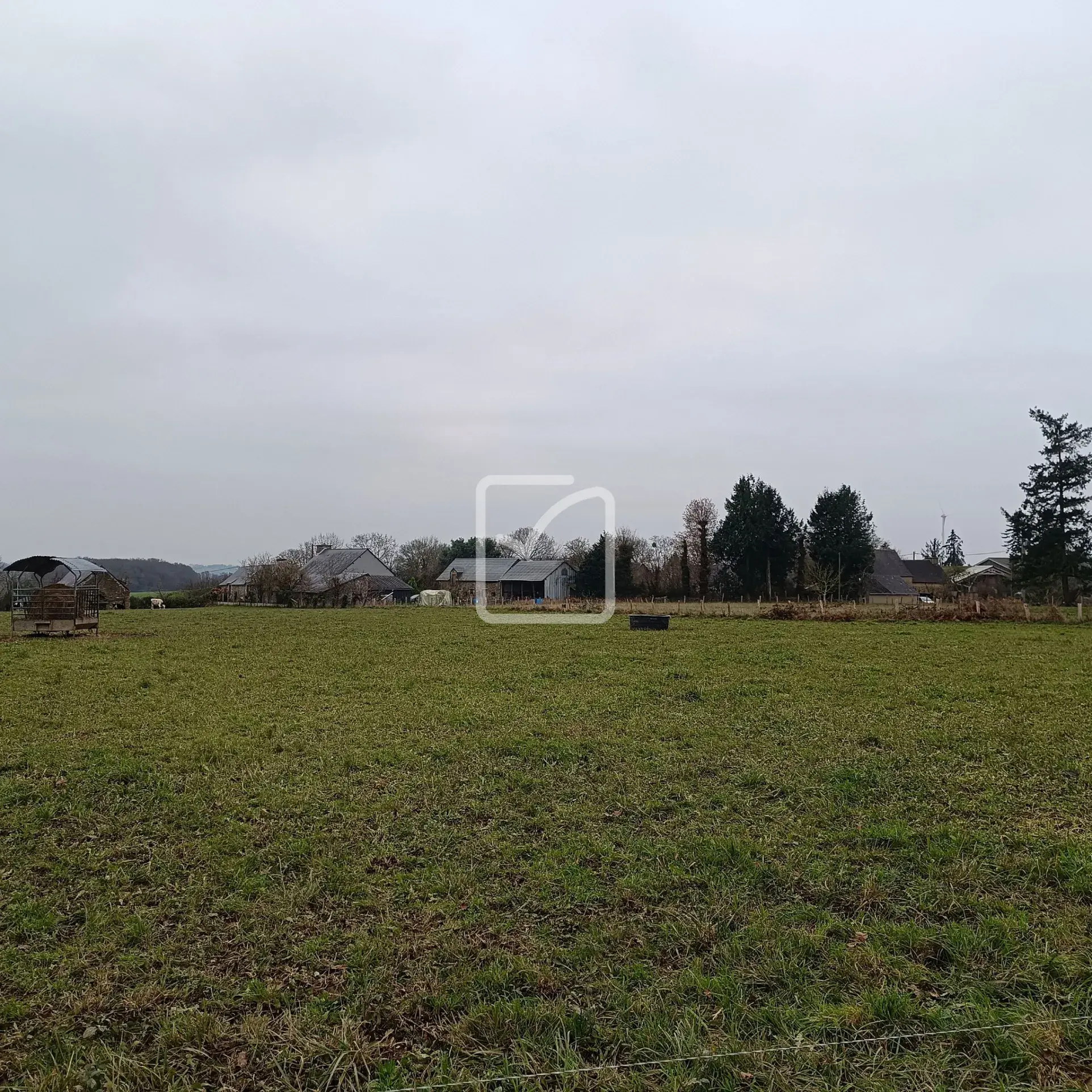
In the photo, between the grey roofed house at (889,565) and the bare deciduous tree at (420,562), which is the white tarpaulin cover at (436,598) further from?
the grey roofed house at (889,565)

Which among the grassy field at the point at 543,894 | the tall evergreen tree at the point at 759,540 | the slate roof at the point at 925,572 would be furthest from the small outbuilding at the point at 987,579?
the grassy field at the point at 543,894

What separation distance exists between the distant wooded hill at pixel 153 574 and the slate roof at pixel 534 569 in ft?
→ 82.1

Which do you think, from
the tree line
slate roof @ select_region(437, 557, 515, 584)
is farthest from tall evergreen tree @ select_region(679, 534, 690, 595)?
slate roof @ select_region(437, 557, 515, 584)

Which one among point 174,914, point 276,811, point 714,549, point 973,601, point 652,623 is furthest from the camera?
point 714,549

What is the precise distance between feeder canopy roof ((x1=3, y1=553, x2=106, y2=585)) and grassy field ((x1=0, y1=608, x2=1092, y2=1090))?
22.3 metres

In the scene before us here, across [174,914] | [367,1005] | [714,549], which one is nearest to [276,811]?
[174,914]

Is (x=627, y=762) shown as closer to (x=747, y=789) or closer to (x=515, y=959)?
(x=747, y=789)

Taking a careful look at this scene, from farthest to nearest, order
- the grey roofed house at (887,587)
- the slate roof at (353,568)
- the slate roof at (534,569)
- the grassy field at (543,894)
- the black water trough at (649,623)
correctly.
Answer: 1. the slate roof at (534,569)
2. the slate roof at (353,568)
3. the grey roofed house at (887,587)
4. the black water trough at (649,623)
5. the grassy field at (543,894)

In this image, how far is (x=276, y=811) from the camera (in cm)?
545

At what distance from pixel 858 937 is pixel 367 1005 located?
2494mm

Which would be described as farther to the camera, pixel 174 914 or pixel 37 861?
pixel 37 861

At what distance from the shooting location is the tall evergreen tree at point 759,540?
51875 mm

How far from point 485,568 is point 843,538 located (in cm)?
2968

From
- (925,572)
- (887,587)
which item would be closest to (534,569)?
(887,587)
